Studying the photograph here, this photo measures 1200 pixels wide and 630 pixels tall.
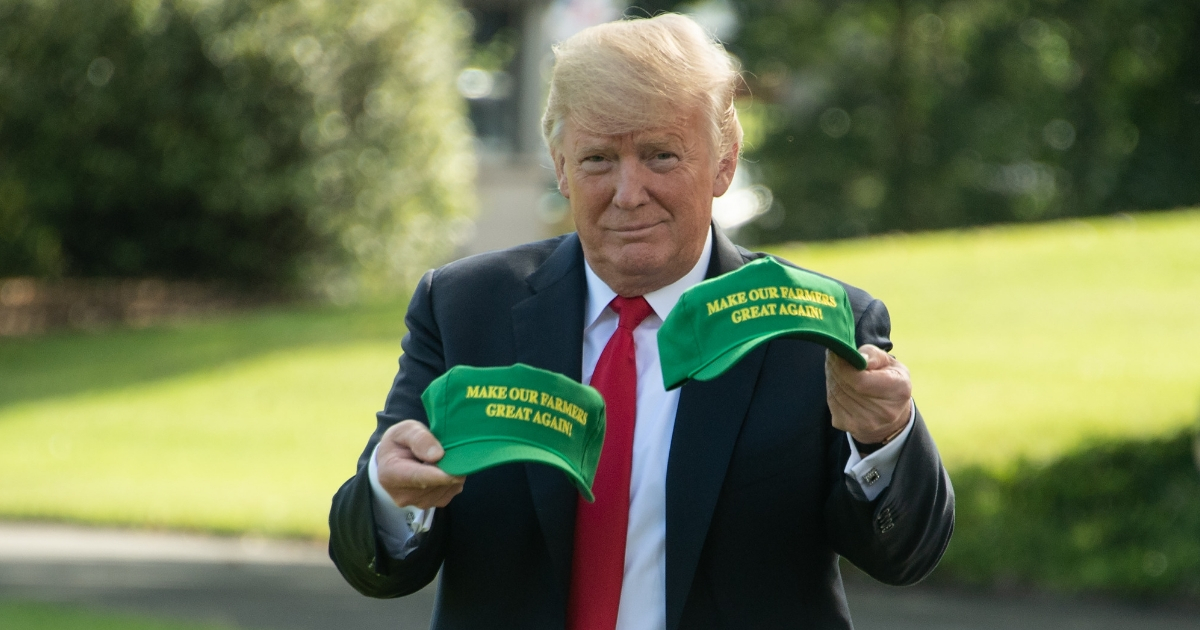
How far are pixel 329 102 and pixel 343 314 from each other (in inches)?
133

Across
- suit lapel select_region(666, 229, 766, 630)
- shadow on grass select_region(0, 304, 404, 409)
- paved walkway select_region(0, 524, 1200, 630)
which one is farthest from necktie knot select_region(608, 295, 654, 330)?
shadow on grass select_region(0, 304, 404, 409)

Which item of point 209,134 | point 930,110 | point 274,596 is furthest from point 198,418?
point 930,110

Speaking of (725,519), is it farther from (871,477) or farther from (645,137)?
(645,137)

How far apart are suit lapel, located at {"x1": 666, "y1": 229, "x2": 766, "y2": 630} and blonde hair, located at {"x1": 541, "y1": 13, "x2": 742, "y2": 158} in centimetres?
41

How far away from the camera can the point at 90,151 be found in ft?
68.0

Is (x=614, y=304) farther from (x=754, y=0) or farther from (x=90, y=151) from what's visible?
(x=754, y=0)

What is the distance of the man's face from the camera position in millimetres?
2557

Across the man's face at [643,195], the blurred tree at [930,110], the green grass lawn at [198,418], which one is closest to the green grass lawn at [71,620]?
the green grass lawn at [198,418]

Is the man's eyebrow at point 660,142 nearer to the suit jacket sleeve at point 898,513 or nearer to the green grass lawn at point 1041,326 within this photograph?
the suit jacket sleeve at point 898,513

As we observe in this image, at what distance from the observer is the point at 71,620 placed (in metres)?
7.50

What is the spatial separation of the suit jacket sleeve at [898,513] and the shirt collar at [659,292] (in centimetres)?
30

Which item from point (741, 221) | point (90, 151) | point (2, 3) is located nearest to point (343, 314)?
point (90, 151)

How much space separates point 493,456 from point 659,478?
0.43 m

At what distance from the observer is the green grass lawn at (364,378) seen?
414 inches
